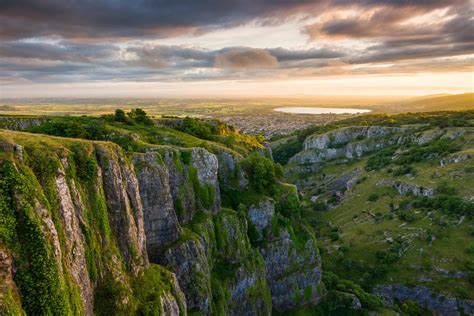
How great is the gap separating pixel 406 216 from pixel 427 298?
30.0 metres

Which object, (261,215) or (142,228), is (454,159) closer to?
(261,215)

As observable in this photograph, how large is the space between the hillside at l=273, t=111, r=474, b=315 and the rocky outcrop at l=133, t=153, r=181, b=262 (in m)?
63.8

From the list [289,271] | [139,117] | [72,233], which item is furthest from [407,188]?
[72,233]

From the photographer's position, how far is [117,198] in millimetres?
32969

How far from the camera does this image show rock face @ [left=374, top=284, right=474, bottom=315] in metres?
85.7

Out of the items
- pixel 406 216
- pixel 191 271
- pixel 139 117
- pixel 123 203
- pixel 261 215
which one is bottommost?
pixel 406 216

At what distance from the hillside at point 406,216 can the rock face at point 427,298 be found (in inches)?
8.8

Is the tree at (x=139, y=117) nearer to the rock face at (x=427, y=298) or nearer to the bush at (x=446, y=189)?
the rock face at (x=427, y=298)

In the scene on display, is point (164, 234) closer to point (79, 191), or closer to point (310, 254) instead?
point (79, 191)

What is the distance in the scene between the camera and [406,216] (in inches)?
4461

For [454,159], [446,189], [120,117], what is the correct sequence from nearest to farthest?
[120,117] < [446,189] < [454,159]

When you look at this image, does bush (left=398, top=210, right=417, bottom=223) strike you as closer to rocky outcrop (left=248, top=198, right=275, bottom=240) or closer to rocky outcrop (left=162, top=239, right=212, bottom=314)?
rocky outcrop (left=248, top=198, right=275, bottom=240)

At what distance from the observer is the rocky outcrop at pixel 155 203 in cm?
4191

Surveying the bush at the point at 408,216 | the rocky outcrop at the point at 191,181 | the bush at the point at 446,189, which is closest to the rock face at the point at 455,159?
the bush at the point at 446,189
